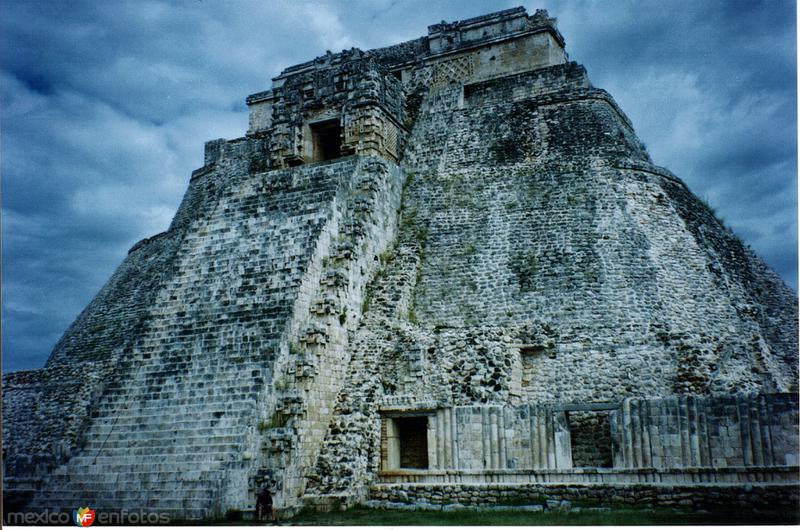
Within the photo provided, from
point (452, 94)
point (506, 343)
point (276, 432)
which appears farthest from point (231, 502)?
point (452, 94)

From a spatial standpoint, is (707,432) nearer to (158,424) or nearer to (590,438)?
(590,438)

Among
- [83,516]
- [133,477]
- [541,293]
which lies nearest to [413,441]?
[541,293]

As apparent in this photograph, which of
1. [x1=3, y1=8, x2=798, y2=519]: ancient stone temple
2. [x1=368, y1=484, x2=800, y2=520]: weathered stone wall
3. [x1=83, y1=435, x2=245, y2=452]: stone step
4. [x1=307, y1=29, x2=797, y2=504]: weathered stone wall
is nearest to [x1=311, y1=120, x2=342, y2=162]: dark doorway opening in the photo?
[x1=3, y1=8, x2=798, y2=519]: ancient stone temple

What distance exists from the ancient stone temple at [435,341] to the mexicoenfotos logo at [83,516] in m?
0.21

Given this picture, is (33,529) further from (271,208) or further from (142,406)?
(271,208)

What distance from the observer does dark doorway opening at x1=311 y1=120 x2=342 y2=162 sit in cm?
1917

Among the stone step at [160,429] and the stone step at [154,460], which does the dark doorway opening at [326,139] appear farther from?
the stone step at [154,460]

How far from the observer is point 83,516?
38.9 feet

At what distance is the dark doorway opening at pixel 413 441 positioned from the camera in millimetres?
13625

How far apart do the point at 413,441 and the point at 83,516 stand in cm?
557

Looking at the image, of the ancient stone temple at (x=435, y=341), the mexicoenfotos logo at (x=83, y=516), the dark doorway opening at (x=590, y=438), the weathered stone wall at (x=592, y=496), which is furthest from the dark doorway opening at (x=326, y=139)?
the mexicoenfotos logo at (x=83, y=516)

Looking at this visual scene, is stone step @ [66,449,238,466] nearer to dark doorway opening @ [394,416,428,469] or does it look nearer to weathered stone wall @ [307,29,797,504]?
weathered stone wall @ [307,29,797,504]

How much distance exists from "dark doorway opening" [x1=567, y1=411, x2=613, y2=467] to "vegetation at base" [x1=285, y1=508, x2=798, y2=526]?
2.00 m

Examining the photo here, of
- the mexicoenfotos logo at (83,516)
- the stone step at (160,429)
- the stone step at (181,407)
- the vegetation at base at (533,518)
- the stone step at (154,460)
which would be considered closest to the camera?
the vegetation at base at (533,518)
